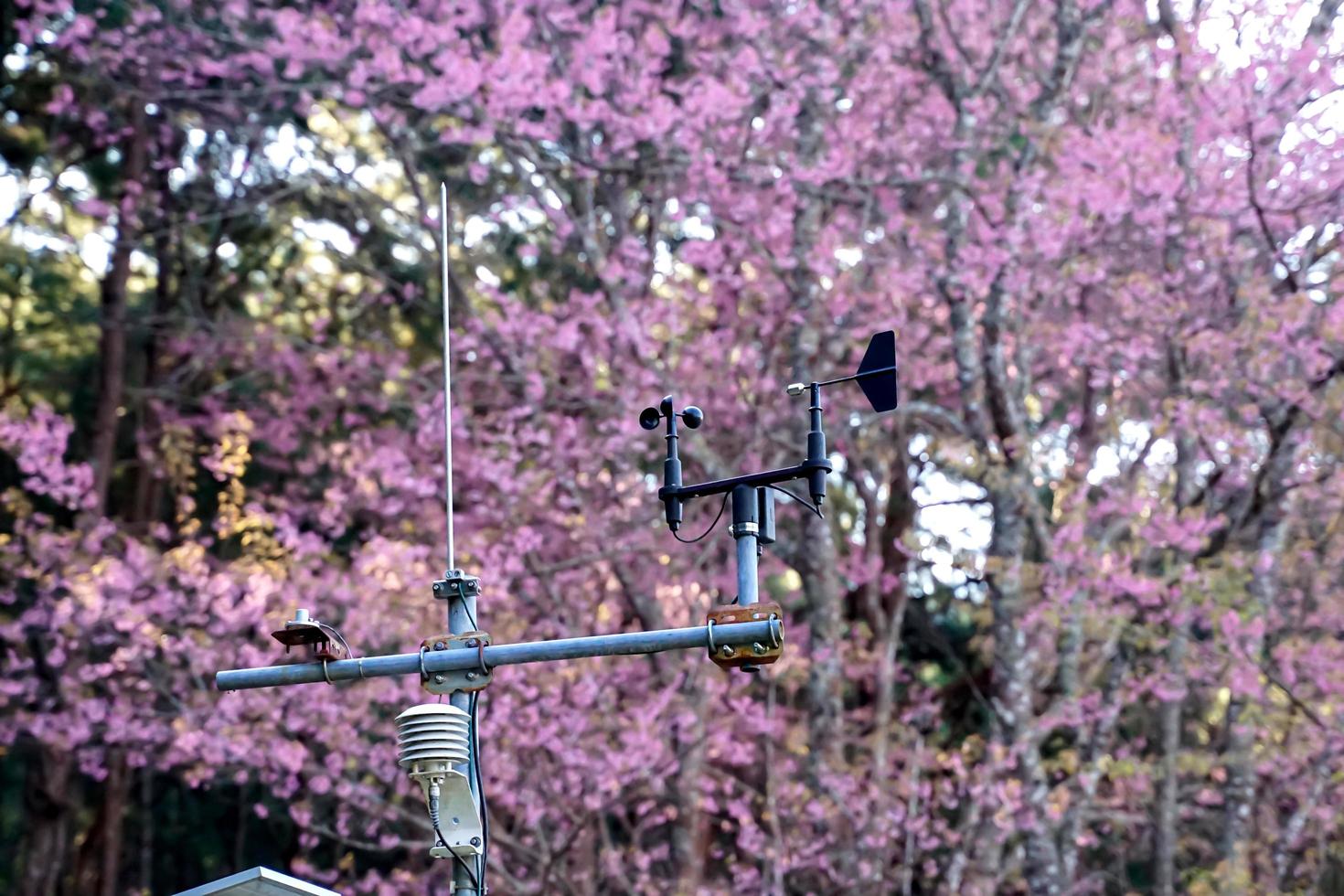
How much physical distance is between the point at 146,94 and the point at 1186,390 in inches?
416

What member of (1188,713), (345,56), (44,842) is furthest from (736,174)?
(44,842)

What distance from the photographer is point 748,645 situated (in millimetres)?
5164

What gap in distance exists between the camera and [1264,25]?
44.2ft

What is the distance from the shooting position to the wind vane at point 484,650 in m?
5.20

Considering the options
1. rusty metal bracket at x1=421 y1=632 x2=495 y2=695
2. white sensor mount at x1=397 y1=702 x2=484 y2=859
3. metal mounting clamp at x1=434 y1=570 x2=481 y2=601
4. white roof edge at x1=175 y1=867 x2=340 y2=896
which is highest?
metal mounting clamp at x1=434 y1=570 x2=481 y2=601

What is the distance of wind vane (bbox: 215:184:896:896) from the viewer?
5.20m

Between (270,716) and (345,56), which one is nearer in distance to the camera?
(270,716)

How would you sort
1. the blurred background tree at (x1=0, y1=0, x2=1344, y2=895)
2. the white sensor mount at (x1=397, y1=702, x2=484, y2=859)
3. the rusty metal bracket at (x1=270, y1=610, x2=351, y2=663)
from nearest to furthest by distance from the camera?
the white sensor mount at (x1=397, y1=702, x2=484, y2=859), the rusty metal bracket at (x1=270, y1=610, x2=351, y2=663), the blurred background tree at (x1=0, y1=0, x2=1344, y2=895)

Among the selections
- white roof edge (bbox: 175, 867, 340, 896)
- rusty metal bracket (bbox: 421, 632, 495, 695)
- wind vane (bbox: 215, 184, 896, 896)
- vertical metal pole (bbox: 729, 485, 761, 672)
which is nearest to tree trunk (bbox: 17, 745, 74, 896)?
white roof edge (bbox: 175, 867, 340, 896)

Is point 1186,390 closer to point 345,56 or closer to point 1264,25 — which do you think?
point 1264,25

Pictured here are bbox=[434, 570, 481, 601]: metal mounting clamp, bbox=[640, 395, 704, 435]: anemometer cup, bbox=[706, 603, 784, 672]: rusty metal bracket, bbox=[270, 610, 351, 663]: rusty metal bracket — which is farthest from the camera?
bbox=[434, 570, 481, 601]: metal mounting clamp

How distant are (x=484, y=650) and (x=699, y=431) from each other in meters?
9.89

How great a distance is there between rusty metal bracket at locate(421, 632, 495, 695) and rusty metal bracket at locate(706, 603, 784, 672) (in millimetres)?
883

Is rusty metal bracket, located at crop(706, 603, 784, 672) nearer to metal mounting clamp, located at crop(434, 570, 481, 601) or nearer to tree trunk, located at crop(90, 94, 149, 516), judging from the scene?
metal mounting clamp, located at crop(434, 570, 481, 601)
